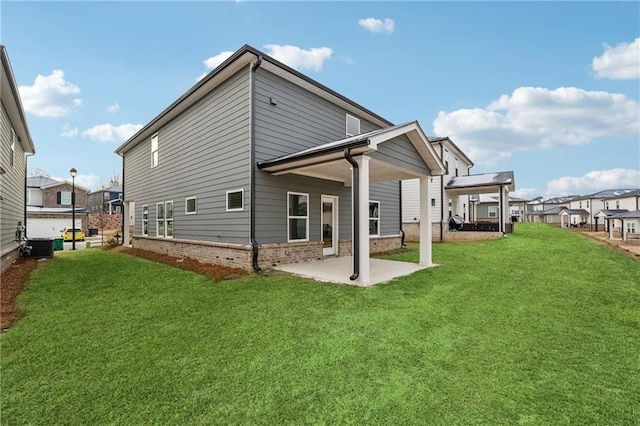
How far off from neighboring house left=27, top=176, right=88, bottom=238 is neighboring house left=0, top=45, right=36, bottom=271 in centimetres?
1779

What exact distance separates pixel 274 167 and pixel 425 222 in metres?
4.90

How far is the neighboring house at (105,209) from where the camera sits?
1400 inches

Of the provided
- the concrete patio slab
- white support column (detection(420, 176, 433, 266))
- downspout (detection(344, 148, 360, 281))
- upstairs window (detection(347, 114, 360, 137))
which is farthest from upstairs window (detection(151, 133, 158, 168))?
white support column (detection(420, 176, 433, 266))

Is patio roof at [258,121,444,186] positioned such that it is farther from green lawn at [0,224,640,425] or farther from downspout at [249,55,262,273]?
green lawn at [0,224,640,425]

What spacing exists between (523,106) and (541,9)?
1320 centimetres

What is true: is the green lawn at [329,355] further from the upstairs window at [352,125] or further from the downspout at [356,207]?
the upstairs window at [352,125]

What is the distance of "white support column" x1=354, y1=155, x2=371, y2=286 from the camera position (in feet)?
20.7

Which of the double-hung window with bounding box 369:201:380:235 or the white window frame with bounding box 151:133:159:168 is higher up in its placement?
the white window frame with bounding box 151:133:159:168

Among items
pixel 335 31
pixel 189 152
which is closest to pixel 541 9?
pixel 335 31

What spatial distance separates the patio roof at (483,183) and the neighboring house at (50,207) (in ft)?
109

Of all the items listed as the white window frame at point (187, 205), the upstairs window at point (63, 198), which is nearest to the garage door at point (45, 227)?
the upstairs window at point (63, 198)

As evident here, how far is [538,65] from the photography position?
13.3 m

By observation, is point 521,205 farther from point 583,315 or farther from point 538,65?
point 583,315

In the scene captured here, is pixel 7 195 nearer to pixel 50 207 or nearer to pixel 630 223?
pixel 630 223
